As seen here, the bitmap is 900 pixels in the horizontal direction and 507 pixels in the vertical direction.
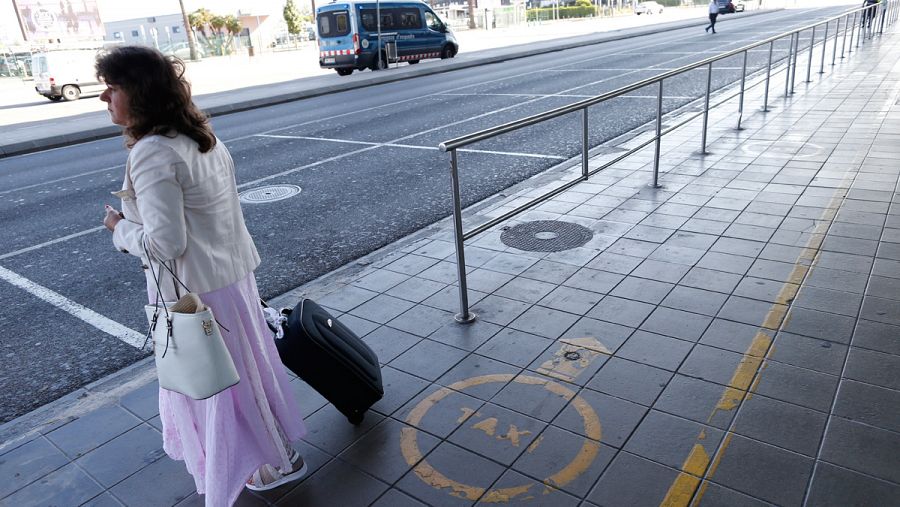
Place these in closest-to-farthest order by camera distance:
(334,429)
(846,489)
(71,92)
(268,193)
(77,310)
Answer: (846,489), (334,429), (77,310), (268,193), (71,92)

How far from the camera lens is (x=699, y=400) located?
3205mm

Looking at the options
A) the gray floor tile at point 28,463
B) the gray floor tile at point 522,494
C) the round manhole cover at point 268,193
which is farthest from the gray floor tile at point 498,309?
the round manhole cover at point 268,193

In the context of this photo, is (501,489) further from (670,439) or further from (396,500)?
(670,439)

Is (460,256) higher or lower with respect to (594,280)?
higher

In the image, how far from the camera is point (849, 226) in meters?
5.27

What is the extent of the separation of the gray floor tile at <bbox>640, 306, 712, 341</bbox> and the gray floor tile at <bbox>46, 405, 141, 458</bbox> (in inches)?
118

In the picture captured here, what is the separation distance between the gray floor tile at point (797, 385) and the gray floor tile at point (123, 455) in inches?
120

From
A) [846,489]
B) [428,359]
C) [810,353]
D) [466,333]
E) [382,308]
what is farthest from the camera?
[382,308]

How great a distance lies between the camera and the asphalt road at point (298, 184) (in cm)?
466

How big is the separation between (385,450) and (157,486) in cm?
104

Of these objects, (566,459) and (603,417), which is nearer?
(566,459)

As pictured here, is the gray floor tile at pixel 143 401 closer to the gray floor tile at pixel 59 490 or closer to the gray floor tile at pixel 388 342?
the gray floor tile at pixel 59 490

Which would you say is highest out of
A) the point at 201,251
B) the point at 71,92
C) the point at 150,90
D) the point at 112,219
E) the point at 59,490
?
the point at 150,90

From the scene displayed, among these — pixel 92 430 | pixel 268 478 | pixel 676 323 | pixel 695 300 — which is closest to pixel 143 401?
pixel 92 430
